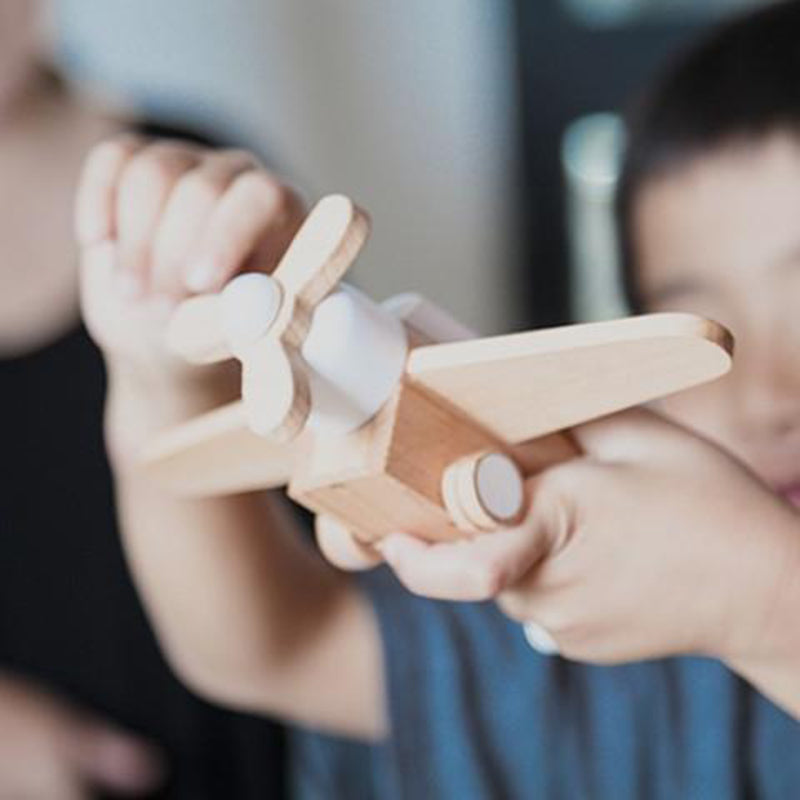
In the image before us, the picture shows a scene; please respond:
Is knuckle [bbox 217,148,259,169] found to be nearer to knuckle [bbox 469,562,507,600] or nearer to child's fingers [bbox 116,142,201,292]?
child's fingers [bbox 116,142,201,292]

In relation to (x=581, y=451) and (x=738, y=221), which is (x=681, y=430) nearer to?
(x=581, y=451)

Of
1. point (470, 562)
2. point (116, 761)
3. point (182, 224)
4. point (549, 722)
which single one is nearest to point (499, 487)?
point (470, 562)

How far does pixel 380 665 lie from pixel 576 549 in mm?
226

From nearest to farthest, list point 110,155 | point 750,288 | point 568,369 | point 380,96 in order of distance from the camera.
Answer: point 568,369 < point 110,155 < point 750,288 < point 380,96

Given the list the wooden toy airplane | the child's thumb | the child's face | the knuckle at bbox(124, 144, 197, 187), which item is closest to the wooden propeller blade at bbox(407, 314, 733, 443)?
the wooden toy airplane

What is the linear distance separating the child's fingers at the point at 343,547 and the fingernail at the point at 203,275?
0.06 meters

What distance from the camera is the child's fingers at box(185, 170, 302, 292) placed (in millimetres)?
374

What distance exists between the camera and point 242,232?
14.9 inches

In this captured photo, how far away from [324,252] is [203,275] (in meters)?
0.08

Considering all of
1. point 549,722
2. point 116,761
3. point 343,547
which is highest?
point 343,547

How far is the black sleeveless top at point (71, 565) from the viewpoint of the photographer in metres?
0.80

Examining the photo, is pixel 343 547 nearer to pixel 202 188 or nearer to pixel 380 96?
pixel 202 188

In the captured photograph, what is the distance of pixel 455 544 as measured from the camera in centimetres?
32

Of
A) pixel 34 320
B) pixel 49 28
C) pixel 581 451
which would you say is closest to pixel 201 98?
pixel 49 28
